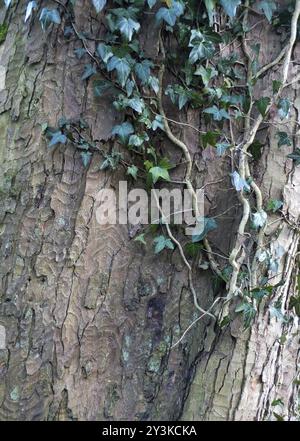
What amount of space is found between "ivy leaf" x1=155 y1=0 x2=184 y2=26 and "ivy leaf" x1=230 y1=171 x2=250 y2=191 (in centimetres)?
58

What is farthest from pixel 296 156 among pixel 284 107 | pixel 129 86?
pixel 129 86

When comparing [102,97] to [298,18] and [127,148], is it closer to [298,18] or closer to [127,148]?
[127,148]

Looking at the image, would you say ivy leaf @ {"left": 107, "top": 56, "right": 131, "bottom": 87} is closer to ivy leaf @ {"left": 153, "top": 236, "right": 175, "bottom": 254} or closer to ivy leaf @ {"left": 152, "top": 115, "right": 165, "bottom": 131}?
ivy leaf @ {"left": 152, "top": 115, "right": 165, "bottom": 131}

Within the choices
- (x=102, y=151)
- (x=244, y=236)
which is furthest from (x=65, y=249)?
(x=244, y=236)

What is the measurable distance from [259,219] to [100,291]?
640 millimetres

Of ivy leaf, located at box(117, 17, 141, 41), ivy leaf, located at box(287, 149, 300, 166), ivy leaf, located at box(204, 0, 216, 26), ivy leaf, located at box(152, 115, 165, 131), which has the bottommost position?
ivy leaf, located at box(287, 149, 300, 166)

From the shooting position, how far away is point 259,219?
1855 millimetres

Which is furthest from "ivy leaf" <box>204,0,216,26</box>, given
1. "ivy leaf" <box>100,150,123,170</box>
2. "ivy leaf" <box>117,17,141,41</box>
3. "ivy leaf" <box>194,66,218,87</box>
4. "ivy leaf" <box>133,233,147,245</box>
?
"ivy leaf" <box>133,233,147,245</box>

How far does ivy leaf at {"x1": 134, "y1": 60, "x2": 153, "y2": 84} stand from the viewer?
185cm

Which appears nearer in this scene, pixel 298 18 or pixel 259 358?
pixel 259 358

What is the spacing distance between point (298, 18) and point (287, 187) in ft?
2.16

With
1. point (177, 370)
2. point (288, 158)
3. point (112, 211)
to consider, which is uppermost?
point (288, 158)

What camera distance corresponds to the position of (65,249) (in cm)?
187

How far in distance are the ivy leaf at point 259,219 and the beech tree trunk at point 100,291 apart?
2.9 inches
